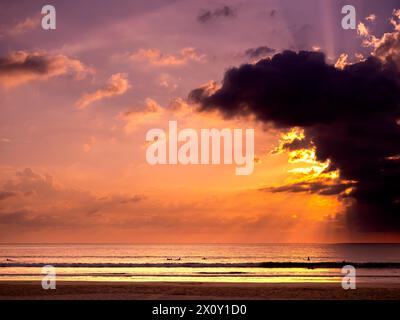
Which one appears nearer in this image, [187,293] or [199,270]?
[187,293]

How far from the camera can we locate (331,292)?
30.9 meters

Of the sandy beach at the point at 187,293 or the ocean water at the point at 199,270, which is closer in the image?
the sandy beach at the point at 187,293

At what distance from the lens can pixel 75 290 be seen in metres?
31.6

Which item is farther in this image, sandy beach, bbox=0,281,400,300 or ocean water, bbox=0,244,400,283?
ocean water, bbox=0,244,400,283
